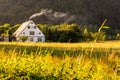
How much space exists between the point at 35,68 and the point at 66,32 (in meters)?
58.7

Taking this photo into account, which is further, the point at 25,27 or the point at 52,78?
the point at 25,27

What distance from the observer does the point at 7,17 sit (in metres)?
178

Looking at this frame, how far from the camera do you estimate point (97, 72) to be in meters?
6.36

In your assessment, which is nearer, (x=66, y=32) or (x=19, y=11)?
(x=66, y=32)

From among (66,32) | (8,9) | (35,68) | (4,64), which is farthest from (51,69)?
(8,9)

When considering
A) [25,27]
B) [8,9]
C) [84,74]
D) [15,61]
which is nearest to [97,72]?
[84,74]

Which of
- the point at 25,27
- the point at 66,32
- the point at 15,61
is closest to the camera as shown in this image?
the point at 15,61

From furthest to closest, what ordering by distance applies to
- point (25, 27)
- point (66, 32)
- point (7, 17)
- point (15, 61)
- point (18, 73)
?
point (7, 17), point (25, 27), point (66, 32), point (15, 61), point (18, 73)

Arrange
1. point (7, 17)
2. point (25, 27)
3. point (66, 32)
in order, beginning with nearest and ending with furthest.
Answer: point (66, 32) < point (25, 27) < point (7, 17)

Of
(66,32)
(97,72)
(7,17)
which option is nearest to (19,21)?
(7,17)

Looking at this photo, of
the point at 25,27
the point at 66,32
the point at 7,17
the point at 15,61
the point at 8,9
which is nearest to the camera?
the point at 15,61

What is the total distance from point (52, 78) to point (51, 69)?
260 mm

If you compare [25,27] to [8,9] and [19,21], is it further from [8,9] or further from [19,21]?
[8,9]

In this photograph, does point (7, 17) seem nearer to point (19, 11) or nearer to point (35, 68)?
point (19, 11)
